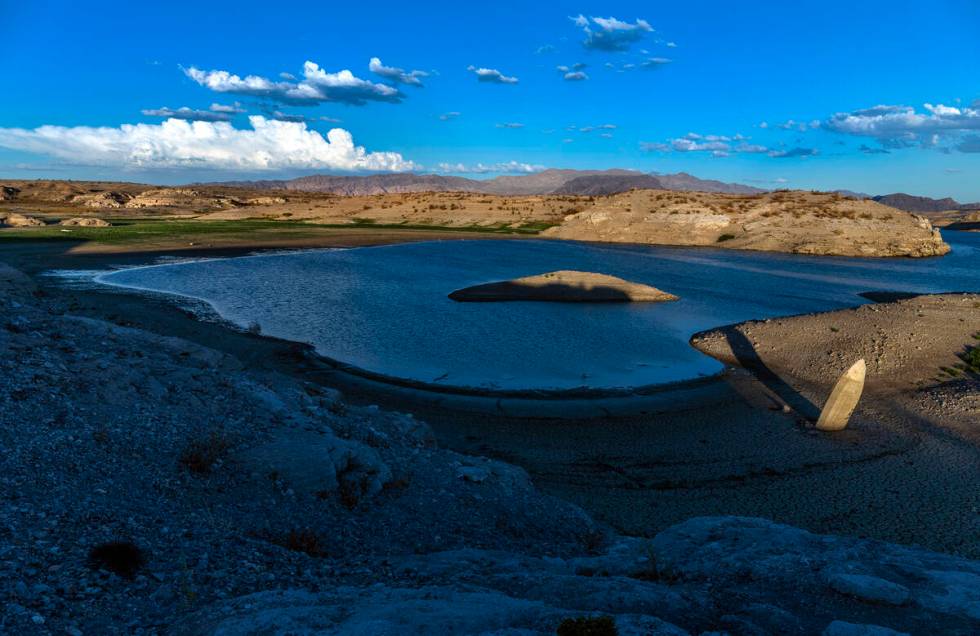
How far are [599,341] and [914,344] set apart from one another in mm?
18023

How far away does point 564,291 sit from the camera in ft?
164

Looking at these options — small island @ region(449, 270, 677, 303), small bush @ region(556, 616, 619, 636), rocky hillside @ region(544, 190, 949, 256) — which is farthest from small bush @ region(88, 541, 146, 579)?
rocky hillside @ region(544, 190, 949, 256)

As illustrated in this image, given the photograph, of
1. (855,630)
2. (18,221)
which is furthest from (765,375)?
(18,221)

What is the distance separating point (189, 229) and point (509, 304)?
3238 inches

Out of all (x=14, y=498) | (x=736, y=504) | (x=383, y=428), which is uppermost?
(x=14, y=498)

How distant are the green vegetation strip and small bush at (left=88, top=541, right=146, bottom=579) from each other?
289 feet

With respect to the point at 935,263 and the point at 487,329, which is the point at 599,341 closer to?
the point at 487,329

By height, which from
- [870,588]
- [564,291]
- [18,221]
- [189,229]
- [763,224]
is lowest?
[870,588]

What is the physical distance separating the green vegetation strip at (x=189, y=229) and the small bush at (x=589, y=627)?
93378 mm

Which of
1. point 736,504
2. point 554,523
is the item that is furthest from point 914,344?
point 554,523

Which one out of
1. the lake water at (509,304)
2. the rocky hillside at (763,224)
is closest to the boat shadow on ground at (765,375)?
the lake water at (509,304)

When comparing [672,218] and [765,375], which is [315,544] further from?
[672,218]

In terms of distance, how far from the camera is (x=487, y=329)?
3925 centimetres

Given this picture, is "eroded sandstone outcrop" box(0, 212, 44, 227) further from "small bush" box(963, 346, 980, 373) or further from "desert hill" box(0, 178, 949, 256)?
"small bush" box(963, 346, 980, 373)
